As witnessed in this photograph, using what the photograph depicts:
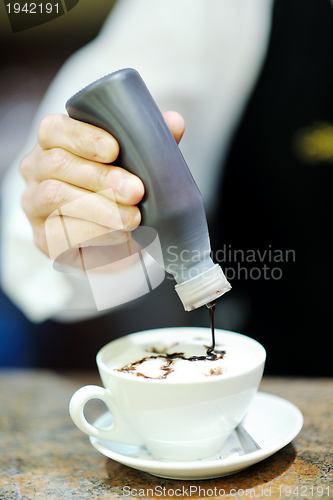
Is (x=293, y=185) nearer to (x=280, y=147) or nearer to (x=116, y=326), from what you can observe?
(x=280, y=147)

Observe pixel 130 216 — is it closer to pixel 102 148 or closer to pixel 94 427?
pixel 102 148

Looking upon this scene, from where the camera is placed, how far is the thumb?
0.48 m

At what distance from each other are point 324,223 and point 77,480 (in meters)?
0.70

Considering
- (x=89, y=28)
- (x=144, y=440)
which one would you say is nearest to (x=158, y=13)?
(x=89, y=28)

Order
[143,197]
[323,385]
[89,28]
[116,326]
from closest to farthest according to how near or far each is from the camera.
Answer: [143,197] → [323,385] → [89,28] → [116,326]

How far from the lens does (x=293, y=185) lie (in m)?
0.88

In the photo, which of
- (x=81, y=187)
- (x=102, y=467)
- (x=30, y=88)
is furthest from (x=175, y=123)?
(x=30, y=88)

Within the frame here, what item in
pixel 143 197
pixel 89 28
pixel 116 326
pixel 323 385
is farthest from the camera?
pixel 116 326

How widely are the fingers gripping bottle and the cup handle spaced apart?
5.6 inches

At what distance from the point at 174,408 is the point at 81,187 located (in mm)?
258

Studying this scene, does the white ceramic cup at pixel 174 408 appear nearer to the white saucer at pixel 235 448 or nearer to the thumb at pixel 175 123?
Answer: the white saucer at pixel 235 448

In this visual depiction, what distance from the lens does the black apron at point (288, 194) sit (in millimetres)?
861

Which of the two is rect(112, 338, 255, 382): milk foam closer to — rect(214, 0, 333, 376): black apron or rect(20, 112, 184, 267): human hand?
rect(20, 112, 184, 267): human hand

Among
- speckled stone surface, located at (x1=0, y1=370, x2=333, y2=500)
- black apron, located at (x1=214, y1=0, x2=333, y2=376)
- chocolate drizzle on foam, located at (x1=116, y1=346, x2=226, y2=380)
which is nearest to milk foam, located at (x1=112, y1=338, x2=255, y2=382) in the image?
chocolate drizzle on foam, located at (x1=116, y1=346, x2=226, y2=380)
